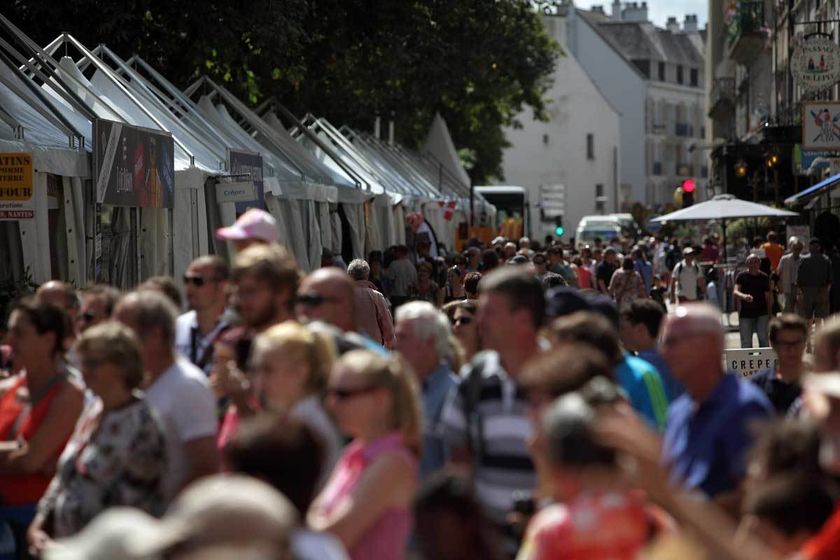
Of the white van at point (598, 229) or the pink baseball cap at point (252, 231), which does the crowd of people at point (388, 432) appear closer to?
the pink baseball cap at point (252, 231)

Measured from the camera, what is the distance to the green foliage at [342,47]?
22.9m

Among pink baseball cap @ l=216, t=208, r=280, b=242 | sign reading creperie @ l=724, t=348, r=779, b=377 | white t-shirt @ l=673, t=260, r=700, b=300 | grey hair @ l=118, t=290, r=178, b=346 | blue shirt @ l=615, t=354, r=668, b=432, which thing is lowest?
white t-shirt @ l=673, t=260, r=700, b=300

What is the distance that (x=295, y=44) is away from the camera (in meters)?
24.1

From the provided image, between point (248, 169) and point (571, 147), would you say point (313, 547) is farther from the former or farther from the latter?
point (571, 147)

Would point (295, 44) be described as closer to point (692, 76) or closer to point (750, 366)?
point (750, 366)

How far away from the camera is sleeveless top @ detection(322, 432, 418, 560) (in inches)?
196

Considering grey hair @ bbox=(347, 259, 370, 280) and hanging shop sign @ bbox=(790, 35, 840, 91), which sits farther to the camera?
hanging shop sign @ bbox=(790, 35, 840, 91)

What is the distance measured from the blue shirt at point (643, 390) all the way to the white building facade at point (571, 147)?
86.4 m

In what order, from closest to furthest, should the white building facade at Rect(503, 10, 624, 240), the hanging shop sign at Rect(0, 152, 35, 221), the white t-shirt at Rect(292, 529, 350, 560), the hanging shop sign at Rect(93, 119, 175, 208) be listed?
the white t-shirt at Rect(292, 529, 350, 560) → the hanging shop sign at Rect(0, 152, 35, 221) → the hanging shop sign at Rect(93, 119, 175, 208) → the white building facade at Rect(503, 10, 624, 240)

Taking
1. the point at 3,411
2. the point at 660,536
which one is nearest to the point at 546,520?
the point at 660,536

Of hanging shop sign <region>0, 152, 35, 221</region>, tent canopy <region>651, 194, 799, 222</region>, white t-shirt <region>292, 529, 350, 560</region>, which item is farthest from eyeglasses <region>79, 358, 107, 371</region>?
tent canopy <region>651, 194, 799, 222</region>

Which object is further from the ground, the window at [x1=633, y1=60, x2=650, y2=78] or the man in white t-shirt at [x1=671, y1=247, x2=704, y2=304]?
the window at [x1=633, y1=60, x2=650, y2=78]

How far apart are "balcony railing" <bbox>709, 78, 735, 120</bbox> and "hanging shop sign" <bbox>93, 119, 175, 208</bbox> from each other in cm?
5372

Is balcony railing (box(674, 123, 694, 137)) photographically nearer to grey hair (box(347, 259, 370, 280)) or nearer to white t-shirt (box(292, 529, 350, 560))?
grey hair (box(347, 259, 370, 280))
